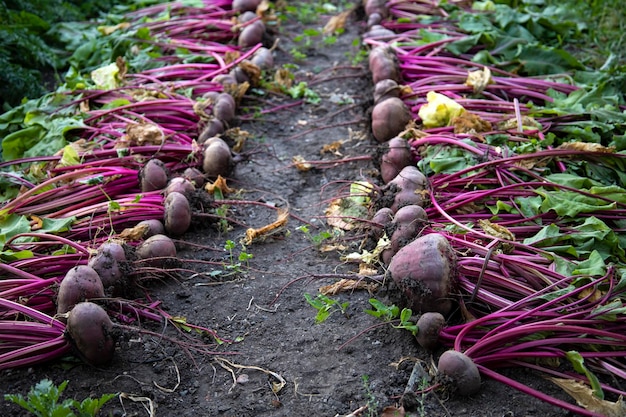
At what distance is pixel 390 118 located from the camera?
5344 millimetres

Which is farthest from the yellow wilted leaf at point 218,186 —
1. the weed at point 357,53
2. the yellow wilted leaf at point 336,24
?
the yellow wilted leaf at point 336,24

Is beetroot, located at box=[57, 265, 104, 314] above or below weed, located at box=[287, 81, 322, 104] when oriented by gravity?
above

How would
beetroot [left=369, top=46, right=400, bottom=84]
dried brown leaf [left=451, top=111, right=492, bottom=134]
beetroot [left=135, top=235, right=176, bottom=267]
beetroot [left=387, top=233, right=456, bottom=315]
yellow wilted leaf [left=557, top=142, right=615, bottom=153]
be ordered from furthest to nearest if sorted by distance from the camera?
beetroot [left=369, top=46, right=400, bottom=84]
dried brown leaf [left=451, top=111, right=492, bottom=134]
yellow wilted leaf [left=557, top=142, right=615, bottom=153]
beetroot [left=135, top=235, right=176, bottom=267]
beetroot [left=387, top=233, right=456, bottom=315]

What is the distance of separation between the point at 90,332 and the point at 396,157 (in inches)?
101

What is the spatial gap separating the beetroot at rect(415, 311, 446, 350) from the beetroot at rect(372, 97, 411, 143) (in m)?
2.26

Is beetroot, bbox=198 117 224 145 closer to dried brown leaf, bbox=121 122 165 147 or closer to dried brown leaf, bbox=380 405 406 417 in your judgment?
dried brown leaf, bbox=121 122 165 147

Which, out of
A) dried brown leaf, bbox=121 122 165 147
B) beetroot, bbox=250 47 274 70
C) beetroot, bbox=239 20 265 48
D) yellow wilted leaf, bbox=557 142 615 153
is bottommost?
beetroot, bbox=250 47 274 70

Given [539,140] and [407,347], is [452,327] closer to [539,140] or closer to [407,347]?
[407,347]

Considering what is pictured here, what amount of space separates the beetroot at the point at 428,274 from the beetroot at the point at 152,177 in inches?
A: 79.5

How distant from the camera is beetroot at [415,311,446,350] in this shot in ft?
11.1

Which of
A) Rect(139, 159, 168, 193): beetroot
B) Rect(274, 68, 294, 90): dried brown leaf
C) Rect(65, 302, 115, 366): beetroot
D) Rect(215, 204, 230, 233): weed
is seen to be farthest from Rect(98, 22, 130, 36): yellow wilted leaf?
Rect(65, 302, 115, 366): beetroot

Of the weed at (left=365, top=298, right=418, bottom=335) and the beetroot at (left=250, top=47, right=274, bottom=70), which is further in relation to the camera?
the beetroot at (left=250, top=47, right=274, bottom=70)

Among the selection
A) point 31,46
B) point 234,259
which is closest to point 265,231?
point 234,259

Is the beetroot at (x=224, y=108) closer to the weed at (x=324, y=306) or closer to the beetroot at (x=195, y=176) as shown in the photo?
the beetroot at (x=195, y=176)
